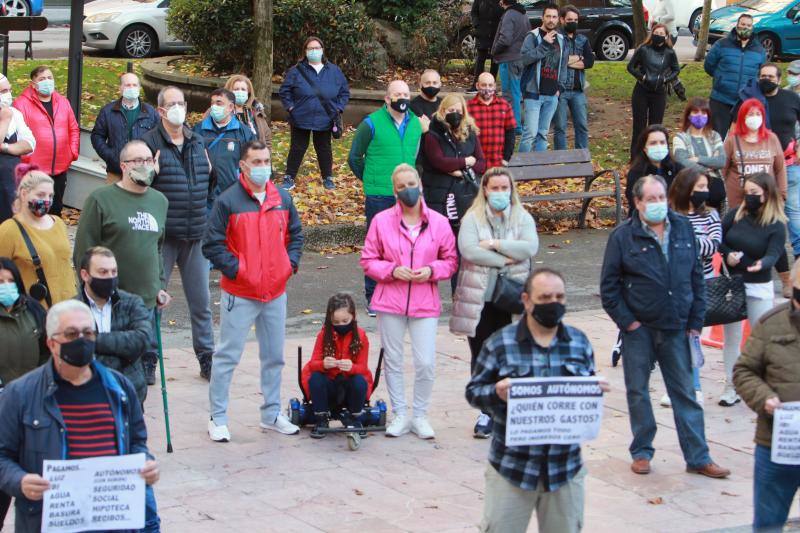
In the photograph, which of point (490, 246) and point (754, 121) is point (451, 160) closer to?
point (490, 246)

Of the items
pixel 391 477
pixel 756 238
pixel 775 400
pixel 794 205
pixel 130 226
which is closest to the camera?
pixel 775 400

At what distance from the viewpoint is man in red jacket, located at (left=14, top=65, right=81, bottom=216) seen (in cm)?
1273

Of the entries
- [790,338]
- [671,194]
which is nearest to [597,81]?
[671,194]

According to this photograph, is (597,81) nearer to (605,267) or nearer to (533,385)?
(605,267)

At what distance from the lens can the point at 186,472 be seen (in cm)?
854

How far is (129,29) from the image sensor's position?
86.2 feet

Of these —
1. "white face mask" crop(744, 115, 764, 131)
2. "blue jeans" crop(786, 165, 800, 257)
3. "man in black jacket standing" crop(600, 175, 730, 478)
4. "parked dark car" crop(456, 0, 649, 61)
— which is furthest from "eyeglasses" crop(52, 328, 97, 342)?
"parked dark car" crop(456, 0, 649, 61)

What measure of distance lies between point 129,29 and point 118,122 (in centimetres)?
1484

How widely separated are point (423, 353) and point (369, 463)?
2.97 ft

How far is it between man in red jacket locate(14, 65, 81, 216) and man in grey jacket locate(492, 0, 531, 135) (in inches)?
274

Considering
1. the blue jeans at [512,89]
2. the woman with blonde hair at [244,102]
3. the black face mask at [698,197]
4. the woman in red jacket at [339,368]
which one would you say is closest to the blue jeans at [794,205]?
the black face mask at [698,197]

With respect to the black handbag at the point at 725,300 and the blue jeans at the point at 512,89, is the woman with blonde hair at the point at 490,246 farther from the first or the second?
the blue jeans at the point at 512,89

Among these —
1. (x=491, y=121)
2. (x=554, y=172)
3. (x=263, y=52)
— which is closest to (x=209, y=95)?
(x=263, y=52)

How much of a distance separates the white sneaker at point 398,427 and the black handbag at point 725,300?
2.29m
